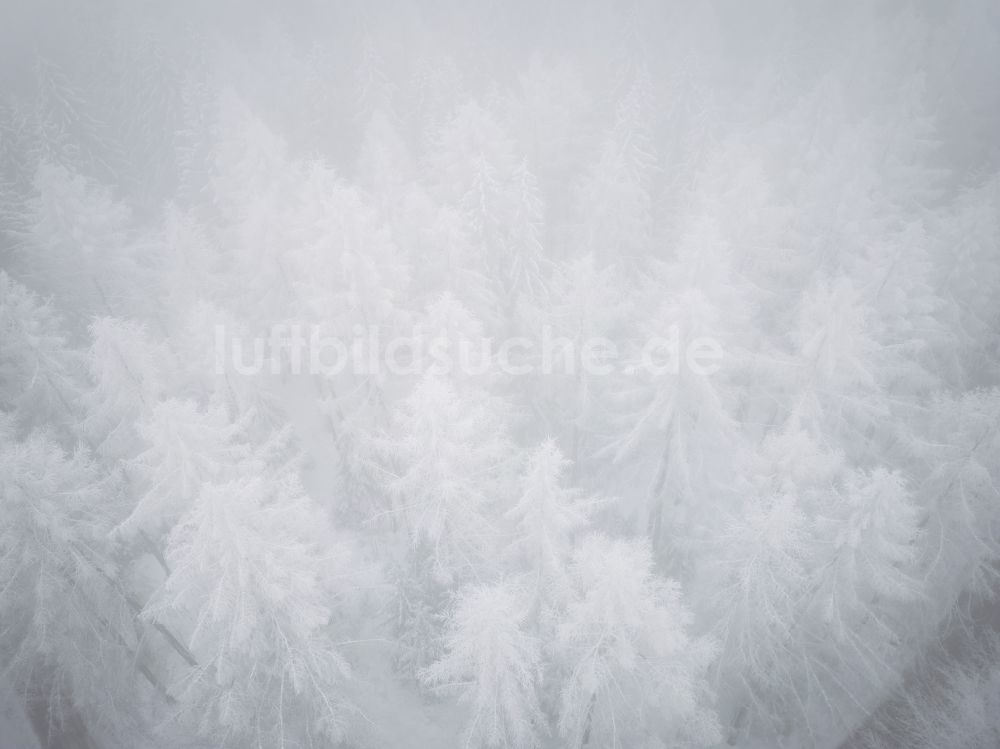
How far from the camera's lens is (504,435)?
21.0m

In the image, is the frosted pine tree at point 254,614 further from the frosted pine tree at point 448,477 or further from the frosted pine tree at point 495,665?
the frosted pine tree at point 495,665

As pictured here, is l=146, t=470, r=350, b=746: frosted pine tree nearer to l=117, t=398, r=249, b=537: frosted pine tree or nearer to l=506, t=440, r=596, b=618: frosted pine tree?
l=117, t=398, r=249, b=537: frosted pine tree

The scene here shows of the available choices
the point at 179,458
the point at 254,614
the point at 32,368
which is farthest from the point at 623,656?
the point at 32,368

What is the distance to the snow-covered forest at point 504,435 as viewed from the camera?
13.8 m

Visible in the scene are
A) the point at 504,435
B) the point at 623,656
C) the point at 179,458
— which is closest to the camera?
the point at 623,656

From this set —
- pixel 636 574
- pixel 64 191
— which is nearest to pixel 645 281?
pixel 636 574

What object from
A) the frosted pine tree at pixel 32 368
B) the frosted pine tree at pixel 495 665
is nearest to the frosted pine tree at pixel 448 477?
the frosted pine tree at pixel 495 665

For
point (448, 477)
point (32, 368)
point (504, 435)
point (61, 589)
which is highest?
point (32, 368)

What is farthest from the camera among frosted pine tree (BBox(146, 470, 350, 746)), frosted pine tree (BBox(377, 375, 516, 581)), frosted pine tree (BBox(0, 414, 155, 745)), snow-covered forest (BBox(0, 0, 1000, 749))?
frosted pine tree (BBox(377, 375, 516, 581))

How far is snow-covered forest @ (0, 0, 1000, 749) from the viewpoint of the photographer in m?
13.8

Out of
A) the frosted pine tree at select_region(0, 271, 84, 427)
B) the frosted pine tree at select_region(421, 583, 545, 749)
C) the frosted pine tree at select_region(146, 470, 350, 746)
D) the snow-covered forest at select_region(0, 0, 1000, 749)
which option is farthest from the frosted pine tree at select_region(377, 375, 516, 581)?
the frosted pine tree at select_region(0, 271, 84, 427)

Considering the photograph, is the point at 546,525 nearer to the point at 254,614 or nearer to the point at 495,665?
the point at 495,665

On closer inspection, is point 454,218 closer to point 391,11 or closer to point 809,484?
point 809,484

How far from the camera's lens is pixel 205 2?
6406 centimetres
